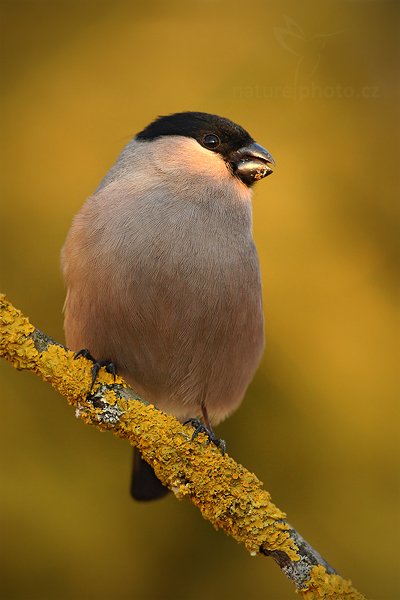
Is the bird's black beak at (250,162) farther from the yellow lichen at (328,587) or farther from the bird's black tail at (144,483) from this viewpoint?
the yellow lichen at (328,587)

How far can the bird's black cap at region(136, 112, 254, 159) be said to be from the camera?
138 inches

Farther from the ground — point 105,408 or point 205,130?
point 205,130

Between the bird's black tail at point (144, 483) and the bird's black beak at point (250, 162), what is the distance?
134 cm

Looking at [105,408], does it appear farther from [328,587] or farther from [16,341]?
[328,587]

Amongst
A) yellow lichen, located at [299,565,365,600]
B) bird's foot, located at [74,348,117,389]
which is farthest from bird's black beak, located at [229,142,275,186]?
yellow lichen, located at [299,565,365,600]

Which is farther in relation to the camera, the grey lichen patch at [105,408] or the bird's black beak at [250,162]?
the bird's black beak at [250,162]

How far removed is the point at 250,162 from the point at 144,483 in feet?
4.96

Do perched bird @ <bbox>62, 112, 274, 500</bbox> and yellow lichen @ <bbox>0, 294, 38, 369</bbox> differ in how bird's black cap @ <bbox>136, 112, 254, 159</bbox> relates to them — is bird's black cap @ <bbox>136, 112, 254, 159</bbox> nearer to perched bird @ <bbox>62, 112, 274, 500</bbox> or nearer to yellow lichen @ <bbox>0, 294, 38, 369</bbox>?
perched bird @ <bbox>62, 112, 274, 500</bbox>

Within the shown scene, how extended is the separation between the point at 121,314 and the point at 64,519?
4.45ft

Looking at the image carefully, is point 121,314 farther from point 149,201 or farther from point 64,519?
point 64,519

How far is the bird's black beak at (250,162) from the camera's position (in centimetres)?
349

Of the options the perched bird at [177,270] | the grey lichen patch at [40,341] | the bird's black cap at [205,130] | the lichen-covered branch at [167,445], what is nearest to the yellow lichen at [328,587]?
the lichen-covered branch at [167,445]

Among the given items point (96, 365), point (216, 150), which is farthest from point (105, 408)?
point (216, 150)

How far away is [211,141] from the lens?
139 inches
